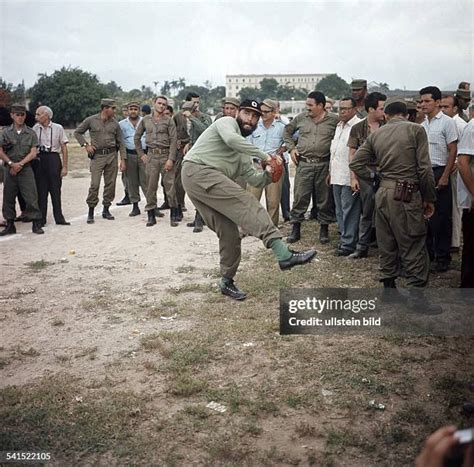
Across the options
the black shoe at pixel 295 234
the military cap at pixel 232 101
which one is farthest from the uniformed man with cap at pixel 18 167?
the black shoe at pixel 295 234

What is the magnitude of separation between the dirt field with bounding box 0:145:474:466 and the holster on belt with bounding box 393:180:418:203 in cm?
124

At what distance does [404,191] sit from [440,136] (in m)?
1.50

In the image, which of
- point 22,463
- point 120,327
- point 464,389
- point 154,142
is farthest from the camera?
point 154,142

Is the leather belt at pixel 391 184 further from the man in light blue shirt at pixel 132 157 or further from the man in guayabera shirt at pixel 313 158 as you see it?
the man in light blue shirt at pixel 132 157

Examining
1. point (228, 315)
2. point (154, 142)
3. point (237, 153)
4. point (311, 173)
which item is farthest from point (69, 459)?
point (154, 142)

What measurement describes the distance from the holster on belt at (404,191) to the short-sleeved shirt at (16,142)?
5.91 m

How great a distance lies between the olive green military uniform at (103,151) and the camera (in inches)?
365

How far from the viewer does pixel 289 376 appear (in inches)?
147

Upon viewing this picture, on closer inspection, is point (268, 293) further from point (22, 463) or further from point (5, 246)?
point (5, 246)

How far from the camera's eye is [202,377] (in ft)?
12.2

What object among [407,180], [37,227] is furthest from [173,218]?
[407,180]

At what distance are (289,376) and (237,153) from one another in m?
2.53

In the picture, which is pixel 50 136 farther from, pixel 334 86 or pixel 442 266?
pixel 334 86

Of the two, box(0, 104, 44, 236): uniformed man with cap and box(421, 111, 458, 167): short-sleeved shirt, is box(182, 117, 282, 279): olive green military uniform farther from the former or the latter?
box(0, 104, 44, 236): uniformed man with cap
